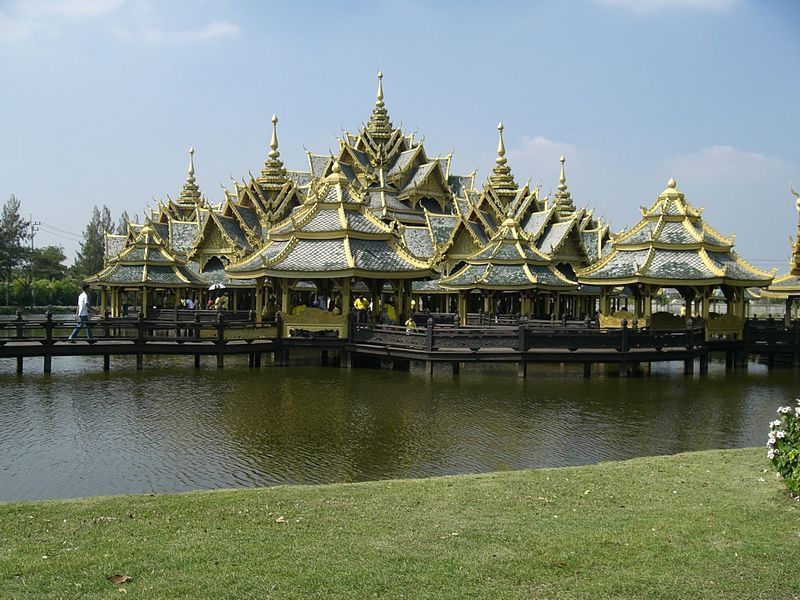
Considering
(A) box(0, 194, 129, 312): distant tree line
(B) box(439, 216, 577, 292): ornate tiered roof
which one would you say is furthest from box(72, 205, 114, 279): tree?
(B) box(439, 216, 577, 292): ornate tiered roof

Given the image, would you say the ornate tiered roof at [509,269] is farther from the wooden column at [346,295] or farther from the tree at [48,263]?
the tree at [48,263]

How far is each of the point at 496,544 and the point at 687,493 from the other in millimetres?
3072

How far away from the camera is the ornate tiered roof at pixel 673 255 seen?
25125 mm

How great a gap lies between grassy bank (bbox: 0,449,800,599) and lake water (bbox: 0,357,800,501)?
213cm

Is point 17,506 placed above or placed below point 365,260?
below

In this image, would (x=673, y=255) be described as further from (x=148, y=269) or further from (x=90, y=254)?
(x=90, y=254)

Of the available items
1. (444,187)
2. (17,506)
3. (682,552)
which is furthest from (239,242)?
(682,552)

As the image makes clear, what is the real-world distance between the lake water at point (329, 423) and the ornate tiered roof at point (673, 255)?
3.63 meters

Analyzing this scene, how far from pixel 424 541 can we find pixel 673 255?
21685mm

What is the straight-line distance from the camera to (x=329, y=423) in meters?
14.4

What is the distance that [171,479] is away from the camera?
33.6 feet

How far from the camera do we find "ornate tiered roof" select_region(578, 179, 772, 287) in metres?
25.1

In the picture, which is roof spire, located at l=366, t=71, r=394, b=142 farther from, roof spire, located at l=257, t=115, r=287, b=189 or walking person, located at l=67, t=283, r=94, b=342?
walking person, located at l=67, t=283, r=94, b=342

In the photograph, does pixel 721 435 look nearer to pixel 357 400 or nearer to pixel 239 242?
pixel 357 400
